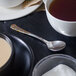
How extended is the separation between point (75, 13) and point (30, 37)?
6.8 inches

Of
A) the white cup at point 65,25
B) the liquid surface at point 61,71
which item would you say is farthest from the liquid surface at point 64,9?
the liquid surface at point 61,71

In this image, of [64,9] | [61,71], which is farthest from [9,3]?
[61,71]

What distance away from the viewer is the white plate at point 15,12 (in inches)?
31.0

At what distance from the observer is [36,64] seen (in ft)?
2.09

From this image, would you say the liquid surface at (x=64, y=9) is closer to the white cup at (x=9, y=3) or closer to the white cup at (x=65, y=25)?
the white cup at (x=65, y=25)

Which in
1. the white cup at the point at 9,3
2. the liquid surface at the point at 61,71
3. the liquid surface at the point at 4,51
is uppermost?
the white cup at the point at 9,3

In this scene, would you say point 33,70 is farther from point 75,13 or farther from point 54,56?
point 75,13

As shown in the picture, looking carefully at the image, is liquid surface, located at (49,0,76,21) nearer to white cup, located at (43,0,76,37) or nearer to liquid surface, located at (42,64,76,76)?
white cup, located at (43,0,76,37)

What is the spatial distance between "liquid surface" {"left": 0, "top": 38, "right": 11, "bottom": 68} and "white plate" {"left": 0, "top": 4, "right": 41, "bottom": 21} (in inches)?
5.8

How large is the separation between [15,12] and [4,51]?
0.22 m

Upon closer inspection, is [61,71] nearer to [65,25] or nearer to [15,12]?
[65,25]

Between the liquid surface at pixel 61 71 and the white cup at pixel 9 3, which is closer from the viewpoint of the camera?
the liquid surface at pixel 61 71

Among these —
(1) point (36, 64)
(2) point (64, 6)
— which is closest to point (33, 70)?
(1) point (36, 64)

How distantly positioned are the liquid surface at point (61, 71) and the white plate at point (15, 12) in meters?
0.25
